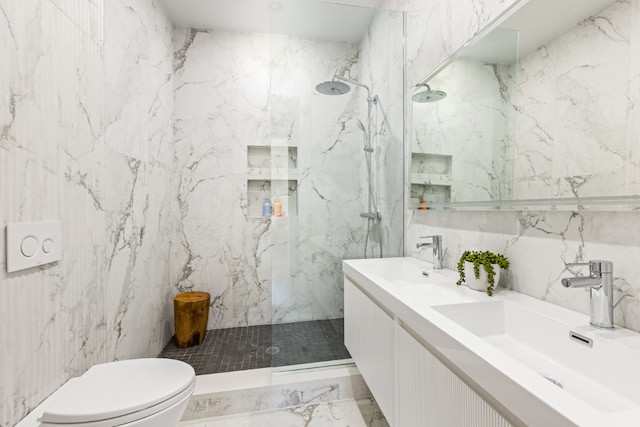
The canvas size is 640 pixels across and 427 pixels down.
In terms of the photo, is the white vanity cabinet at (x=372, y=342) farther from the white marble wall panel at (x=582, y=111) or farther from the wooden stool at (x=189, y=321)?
the wooden stool at (x=189, y=321)

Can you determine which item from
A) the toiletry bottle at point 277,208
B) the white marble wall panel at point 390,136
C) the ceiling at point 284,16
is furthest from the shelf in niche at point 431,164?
the toiletry bottle at point 277,208

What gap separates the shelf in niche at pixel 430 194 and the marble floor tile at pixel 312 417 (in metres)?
1.28

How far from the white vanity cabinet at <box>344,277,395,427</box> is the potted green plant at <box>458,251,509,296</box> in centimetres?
37

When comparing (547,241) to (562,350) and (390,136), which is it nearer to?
(562,350)

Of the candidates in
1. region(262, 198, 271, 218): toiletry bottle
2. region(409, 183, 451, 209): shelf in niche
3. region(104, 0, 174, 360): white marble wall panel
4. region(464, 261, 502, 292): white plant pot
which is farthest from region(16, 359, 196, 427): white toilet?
region(262, 198, 271, 218): toiletry bottle

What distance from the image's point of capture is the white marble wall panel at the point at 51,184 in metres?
1.00

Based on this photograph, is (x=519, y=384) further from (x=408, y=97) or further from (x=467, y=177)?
(x=408, y=97)

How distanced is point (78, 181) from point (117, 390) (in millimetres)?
902

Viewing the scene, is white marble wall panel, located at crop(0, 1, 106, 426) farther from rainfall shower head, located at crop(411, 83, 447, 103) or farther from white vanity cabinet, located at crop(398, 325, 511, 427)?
rainfall shower head, located at crop(411, 83, 447, 103)

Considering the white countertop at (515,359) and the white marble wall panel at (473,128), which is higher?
the white marble wall panel at (473,128)

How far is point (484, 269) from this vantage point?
1183 mm

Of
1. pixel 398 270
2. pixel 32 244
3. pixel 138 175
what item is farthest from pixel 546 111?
pixel 138 175

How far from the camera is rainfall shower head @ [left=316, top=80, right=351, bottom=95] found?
2111mm

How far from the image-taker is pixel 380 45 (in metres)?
2.31
